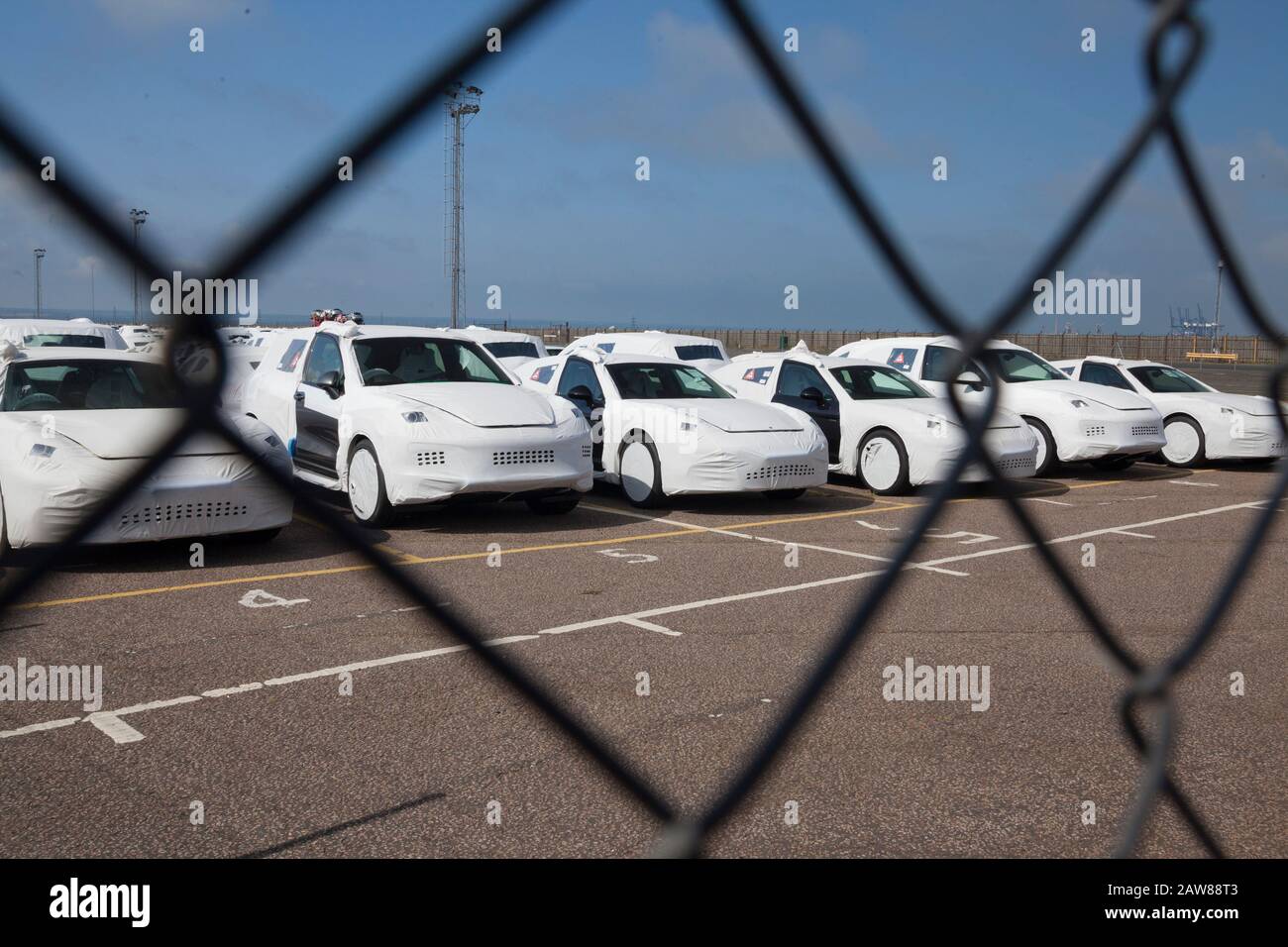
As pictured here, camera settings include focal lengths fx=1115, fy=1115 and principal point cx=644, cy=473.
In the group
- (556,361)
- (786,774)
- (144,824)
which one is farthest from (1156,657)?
(556,361)

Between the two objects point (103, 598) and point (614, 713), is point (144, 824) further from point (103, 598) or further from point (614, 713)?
point (103, 598)

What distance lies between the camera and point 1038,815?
350 cm

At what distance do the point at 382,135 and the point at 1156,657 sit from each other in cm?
548

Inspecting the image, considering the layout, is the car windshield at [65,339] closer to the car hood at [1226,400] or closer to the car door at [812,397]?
the car door at [812,397]

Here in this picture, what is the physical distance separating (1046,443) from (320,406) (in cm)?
844

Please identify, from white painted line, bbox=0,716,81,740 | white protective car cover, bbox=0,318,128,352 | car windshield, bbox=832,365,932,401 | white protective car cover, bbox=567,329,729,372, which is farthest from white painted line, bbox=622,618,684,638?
white protective car cover, bbox=567,329,729,372

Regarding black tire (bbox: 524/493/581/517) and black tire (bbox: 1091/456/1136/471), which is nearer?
black tire (bbox: 524/493/581/517)

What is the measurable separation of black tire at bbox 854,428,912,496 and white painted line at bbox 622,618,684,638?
6.12m

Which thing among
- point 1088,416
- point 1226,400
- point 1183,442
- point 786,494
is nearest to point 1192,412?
point 1183,442

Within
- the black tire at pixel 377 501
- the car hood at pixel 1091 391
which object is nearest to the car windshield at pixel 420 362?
the black tire at pixel 377 501

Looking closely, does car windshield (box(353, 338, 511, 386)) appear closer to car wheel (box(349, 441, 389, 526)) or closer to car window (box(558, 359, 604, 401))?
car wheel (box(349, 441, 389, 526))

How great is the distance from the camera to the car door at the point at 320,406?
9570 mm

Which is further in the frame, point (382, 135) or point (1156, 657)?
point (1156, 657)

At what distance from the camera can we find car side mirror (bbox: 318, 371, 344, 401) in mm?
9602
